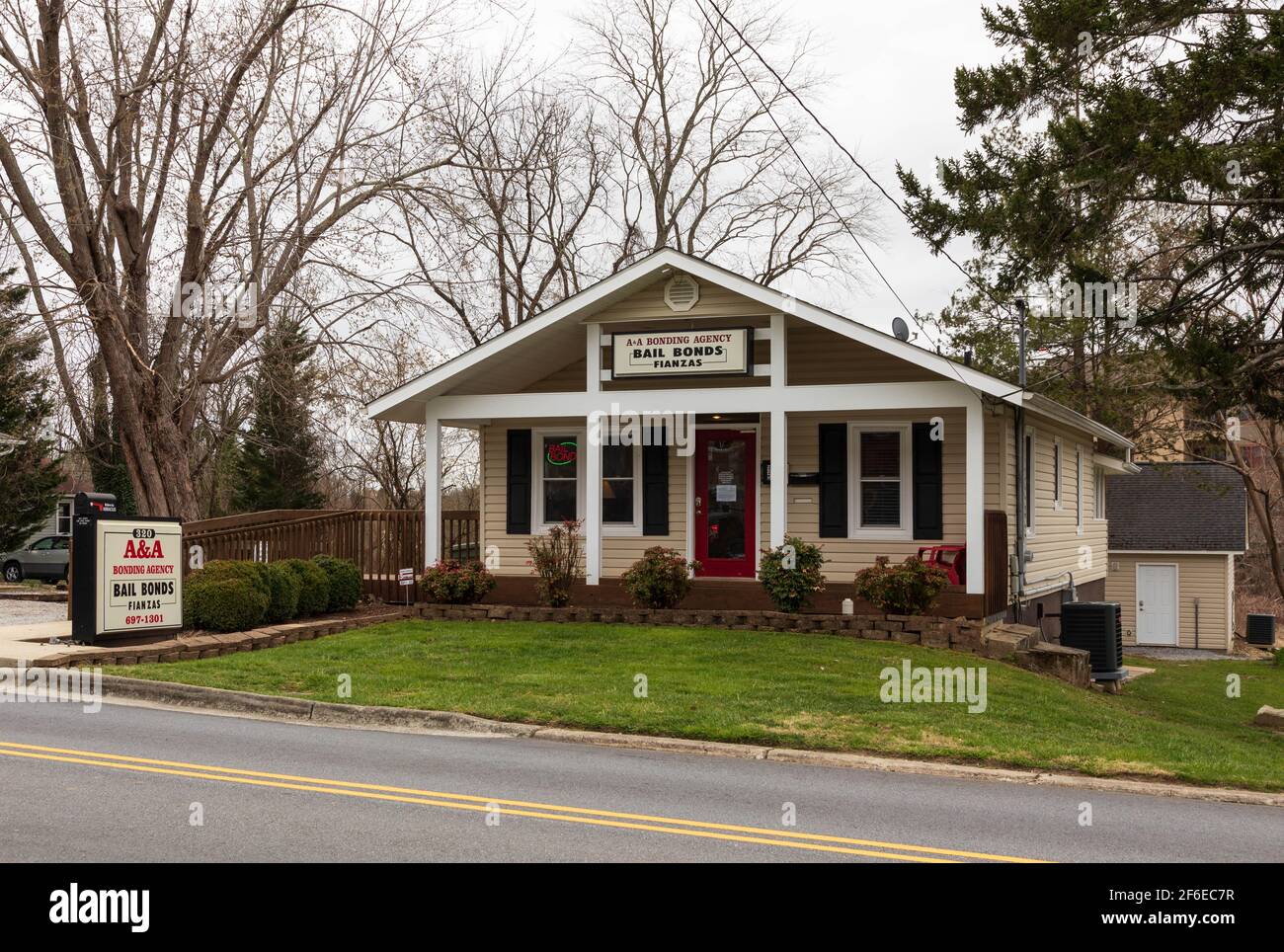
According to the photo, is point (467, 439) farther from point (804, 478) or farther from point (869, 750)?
point (869, 750)

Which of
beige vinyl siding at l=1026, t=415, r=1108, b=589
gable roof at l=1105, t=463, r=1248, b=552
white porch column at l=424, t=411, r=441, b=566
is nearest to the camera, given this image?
white porch column at l=424, t=411, r=441, b=566

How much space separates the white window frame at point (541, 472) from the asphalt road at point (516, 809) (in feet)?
31.3

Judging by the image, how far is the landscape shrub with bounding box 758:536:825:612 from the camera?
53.8 ft

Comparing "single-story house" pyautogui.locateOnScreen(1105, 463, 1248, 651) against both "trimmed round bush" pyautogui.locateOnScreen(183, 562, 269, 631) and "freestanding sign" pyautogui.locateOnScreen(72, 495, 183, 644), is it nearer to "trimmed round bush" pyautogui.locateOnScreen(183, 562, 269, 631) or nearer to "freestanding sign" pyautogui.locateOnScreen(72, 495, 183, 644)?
"trimmed round bush" pyautogui.locateOnScreen(183, 562, 269, 631)

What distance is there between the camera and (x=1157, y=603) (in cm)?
3519

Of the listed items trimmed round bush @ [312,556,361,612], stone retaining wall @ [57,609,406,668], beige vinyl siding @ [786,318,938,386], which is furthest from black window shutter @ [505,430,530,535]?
beige vinyl siding @ [786,318,938,386]

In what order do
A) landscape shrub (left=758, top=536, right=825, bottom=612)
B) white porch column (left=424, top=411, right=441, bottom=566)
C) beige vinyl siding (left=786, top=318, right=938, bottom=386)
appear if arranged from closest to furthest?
1. landscape shrub (left=758, top=536, right=825, bottom=612)
2. beige vinyl siding (left=786, top=318, right=938, bottom=386)
3. white porch column (left=424, top=411, right=441, bottom=566)

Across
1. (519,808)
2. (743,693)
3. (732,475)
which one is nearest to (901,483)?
(732,475)

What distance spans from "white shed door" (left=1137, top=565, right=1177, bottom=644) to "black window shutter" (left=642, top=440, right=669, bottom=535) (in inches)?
841

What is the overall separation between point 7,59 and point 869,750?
19.4m

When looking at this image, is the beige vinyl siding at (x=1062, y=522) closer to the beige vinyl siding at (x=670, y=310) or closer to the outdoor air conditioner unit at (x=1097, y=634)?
the outdoor air conditioner unit at (x=1097, y=634)

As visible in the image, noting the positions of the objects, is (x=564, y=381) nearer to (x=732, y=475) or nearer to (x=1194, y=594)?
(x=732, y=475)

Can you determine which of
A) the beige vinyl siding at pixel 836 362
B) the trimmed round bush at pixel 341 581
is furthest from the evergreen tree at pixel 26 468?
the beige vinyl siding at pixel 836 362
